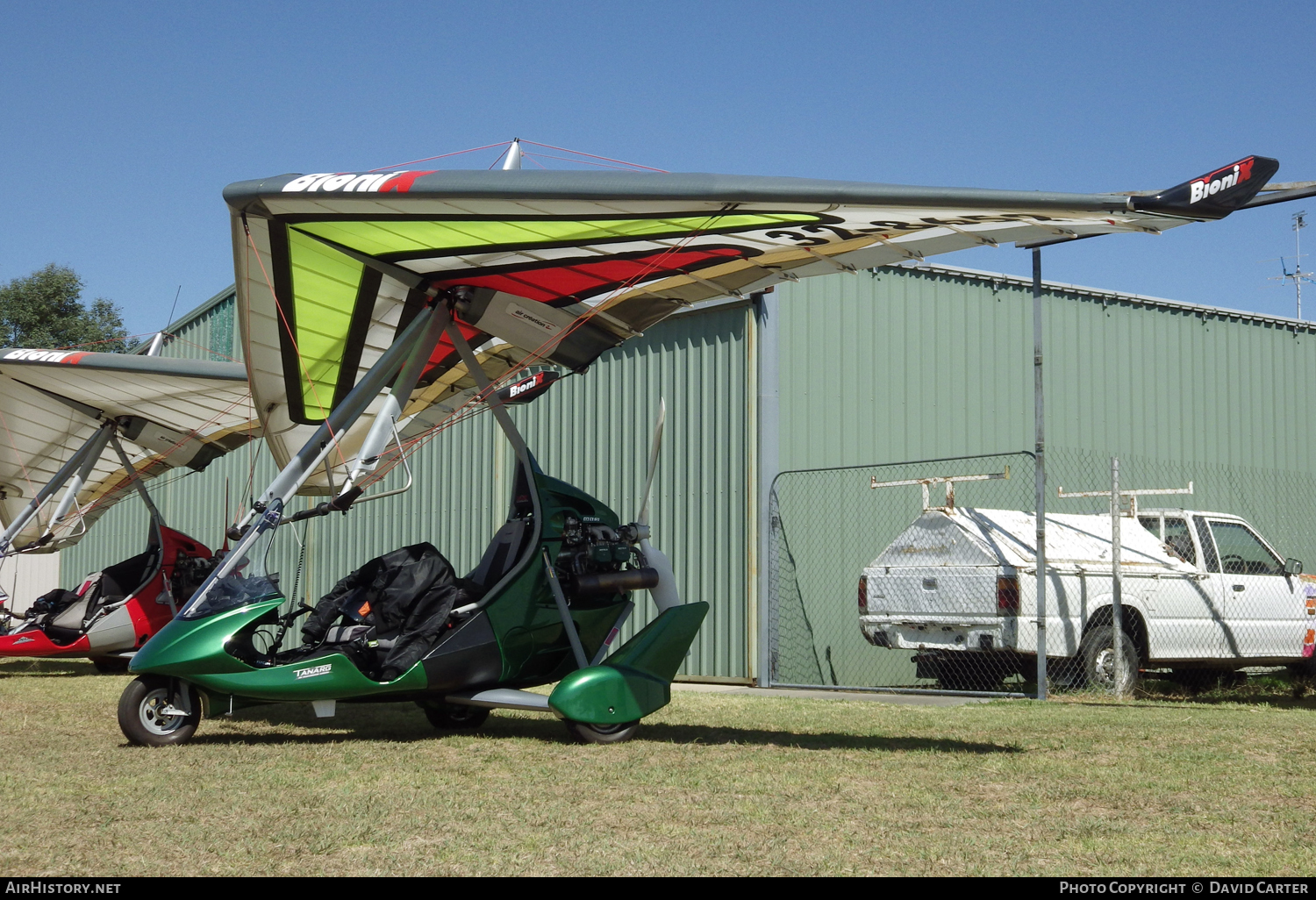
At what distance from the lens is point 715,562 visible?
13.9 meters

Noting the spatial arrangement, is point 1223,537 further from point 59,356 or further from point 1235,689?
point 59,356

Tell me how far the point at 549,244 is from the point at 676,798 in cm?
369

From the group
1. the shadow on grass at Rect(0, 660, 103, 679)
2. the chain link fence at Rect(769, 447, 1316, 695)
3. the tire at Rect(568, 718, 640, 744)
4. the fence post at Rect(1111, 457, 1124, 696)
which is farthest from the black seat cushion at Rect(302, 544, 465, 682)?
the shadow on grass at Rect(0, 660, 103, 679)

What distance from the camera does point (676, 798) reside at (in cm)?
537

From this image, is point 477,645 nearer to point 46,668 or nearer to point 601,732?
point 601,732

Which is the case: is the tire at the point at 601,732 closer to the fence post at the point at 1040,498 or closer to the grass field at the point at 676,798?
the grass field at the point at 676,798

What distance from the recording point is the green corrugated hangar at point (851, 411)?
13.7 metres

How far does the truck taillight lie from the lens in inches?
436

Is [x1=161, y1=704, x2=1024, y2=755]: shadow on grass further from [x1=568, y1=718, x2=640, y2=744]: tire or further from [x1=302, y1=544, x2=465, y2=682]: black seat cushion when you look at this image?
[x1=302, y1=544, x2=465, y2=682]: black seat cushion

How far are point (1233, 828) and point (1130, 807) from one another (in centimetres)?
53

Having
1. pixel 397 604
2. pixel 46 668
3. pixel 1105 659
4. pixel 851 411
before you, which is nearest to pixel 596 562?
pixel 397 604

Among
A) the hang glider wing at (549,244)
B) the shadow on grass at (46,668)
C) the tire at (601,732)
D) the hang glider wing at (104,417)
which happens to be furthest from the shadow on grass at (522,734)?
the shadow on grass at (46,668)

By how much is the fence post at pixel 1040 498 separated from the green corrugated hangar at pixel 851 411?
127 inches

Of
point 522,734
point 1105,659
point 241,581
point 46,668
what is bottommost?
point 46,668
